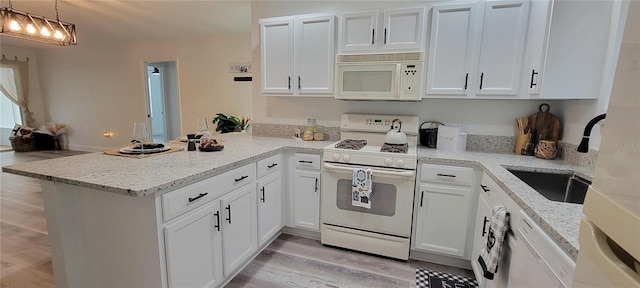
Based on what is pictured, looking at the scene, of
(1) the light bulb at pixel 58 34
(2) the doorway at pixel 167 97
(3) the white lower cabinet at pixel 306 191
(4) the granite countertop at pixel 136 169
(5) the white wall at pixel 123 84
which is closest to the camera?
(4) the granite countertop at pixel 136 169

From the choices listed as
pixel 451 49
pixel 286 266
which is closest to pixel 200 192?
pixel 286 266

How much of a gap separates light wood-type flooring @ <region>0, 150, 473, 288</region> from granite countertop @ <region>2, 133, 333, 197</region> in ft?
2.88

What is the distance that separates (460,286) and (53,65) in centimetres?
884

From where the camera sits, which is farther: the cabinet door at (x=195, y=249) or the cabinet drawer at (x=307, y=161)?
the cabinet drawer at (x=307, y=161)

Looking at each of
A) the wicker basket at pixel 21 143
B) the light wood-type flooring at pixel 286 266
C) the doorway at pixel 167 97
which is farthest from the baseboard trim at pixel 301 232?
the wicker basket at pixel 21 143

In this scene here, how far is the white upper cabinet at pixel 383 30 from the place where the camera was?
2334mm

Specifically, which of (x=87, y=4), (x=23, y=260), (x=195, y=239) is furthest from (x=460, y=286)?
(x=87, y=4)

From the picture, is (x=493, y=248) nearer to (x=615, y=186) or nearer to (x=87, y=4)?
(x=615, y=186)

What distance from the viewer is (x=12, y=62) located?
6246 millimetres

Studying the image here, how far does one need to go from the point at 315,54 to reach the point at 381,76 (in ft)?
2.21

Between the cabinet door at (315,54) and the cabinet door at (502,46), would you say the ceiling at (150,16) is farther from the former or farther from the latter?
the cabinet door at (502,46)

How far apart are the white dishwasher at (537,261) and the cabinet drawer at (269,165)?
66.4 inches

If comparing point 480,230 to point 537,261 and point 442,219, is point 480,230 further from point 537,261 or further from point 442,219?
point 537,261

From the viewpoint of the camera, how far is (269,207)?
2.42 m
